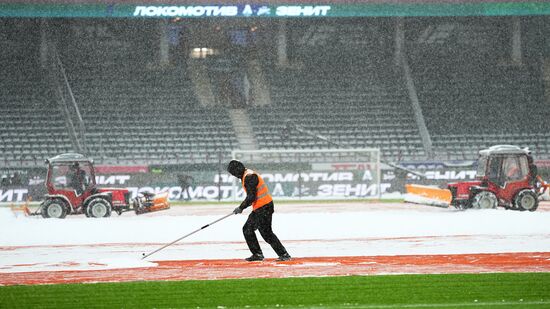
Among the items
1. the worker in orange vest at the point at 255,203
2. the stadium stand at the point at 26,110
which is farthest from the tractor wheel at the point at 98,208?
the worker in orange vest at the point at 255,203

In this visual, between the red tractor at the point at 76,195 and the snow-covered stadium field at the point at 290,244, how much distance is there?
1.24 ft

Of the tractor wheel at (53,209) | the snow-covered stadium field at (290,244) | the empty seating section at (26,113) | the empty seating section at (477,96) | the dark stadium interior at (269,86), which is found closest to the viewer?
the snow-covered stadium field at (290,244)

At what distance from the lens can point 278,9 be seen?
1807 inches

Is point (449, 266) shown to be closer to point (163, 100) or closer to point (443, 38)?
point (163, 100)

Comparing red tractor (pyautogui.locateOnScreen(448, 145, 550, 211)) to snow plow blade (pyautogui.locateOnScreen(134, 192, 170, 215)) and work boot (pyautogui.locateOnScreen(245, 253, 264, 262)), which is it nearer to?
snow plow blade (pyautogui.locateOnScreen(134, 192, 170, 215))

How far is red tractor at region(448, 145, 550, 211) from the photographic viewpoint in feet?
100

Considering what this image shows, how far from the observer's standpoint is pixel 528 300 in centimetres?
1141

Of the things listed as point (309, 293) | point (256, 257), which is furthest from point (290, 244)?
point (309, 293)

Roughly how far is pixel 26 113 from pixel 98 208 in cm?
1870

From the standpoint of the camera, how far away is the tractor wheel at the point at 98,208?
30.0 metres

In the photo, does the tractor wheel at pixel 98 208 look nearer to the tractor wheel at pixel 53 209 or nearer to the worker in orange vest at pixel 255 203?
the tractor wheel at pixel 53 209

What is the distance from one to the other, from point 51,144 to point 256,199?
103ft

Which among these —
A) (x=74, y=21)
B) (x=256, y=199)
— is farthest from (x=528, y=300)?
(x=74, y=21)

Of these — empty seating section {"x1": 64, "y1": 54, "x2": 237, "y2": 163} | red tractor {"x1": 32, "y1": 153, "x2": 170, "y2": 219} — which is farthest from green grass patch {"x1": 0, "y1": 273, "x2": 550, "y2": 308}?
empty seating section {"x1": 64, "y1": 54, "x2": 237, "y2": 163}
